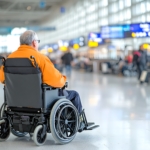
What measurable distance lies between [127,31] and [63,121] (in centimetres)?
1540

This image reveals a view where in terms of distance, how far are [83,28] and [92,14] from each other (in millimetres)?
3395

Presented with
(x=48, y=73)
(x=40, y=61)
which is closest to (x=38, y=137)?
(x=48, y=73)

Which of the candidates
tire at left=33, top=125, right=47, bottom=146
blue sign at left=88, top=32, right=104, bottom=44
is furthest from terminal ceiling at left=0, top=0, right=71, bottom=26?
tire at left=33, top=125, right=47, bottom=146

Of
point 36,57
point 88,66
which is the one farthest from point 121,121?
point 88,66

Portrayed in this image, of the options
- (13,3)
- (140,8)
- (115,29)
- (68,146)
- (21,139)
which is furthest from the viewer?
(13,3)

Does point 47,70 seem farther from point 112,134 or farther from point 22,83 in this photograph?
point 112,134

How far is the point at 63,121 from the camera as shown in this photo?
4.93 m

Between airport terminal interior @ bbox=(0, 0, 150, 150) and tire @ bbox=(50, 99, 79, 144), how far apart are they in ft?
0.06

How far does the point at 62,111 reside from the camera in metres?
4.96

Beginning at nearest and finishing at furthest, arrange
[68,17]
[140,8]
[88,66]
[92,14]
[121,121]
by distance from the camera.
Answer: [121,121] → [140,8] → [88,66] → [92,14] → [68,17]

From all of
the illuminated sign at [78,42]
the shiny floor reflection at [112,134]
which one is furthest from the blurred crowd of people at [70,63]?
the shiny floor reflection at [112,134]

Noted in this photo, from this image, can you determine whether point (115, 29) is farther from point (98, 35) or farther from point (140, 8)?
point (98, 35)

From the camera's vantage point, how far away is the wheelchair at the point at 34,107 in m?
4.79

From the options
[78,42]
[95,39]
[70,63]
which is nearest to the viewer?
[70,63]
